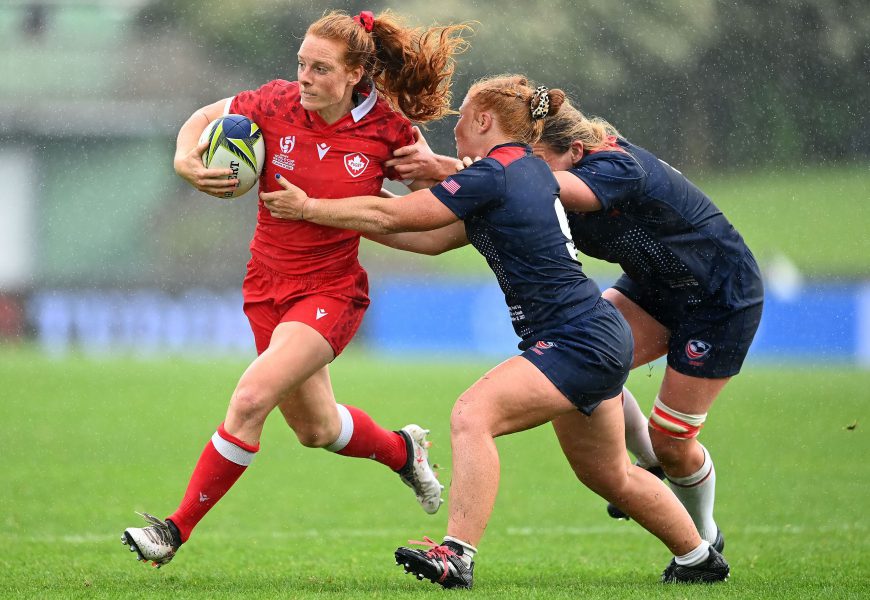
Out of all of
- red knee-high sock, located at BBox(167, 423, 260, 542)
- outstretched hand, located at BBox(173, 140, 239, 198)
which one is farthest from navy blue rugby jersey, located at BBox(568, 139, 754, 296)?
red knee-high sock, located at BBox(167, 423, 260, 542)

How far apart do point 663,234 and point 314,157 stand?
150 centimetres

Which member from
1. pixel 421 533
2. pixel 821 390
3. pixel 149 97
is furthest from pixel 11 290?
pixel 421 533

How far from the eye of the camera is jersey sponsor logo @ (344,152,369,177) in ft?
17.0

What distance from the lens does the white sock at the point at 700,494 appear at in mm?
5664

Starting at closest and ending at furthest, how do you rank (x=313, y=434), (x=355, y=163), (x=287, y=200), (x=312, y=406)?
(x=287, y=200) < (x=355, y=163) < (x=312, y=406) < (x=313, y=434)

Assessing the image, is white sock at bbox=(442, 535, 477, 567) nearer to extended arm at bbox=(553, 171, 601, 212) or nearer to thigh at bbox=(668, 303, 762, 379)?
extended arm at bbox=(553, 171, 601, 212)

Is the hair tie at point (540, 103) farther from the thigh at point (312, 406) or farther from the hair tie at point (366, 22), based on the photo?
the thigh at point (312, 406)

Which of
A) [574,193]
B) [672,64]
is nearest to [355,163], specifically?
[574,193]

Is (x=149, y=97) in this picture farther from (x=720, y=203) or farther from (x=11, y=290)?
(x=720, y=203)

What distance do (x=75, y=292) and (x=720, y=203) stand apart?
36.4ft

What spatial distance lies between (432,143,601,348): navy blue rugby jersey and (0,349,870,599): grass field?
3.51ft

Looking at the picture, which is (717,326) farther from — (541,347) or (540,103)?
(540,103)

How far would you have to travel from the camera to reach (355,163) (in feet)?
17.0

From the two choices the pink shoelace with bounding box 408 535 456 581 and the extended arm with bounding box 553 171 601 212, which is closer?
the pink shoelace with bounding box 408 535 456 581
